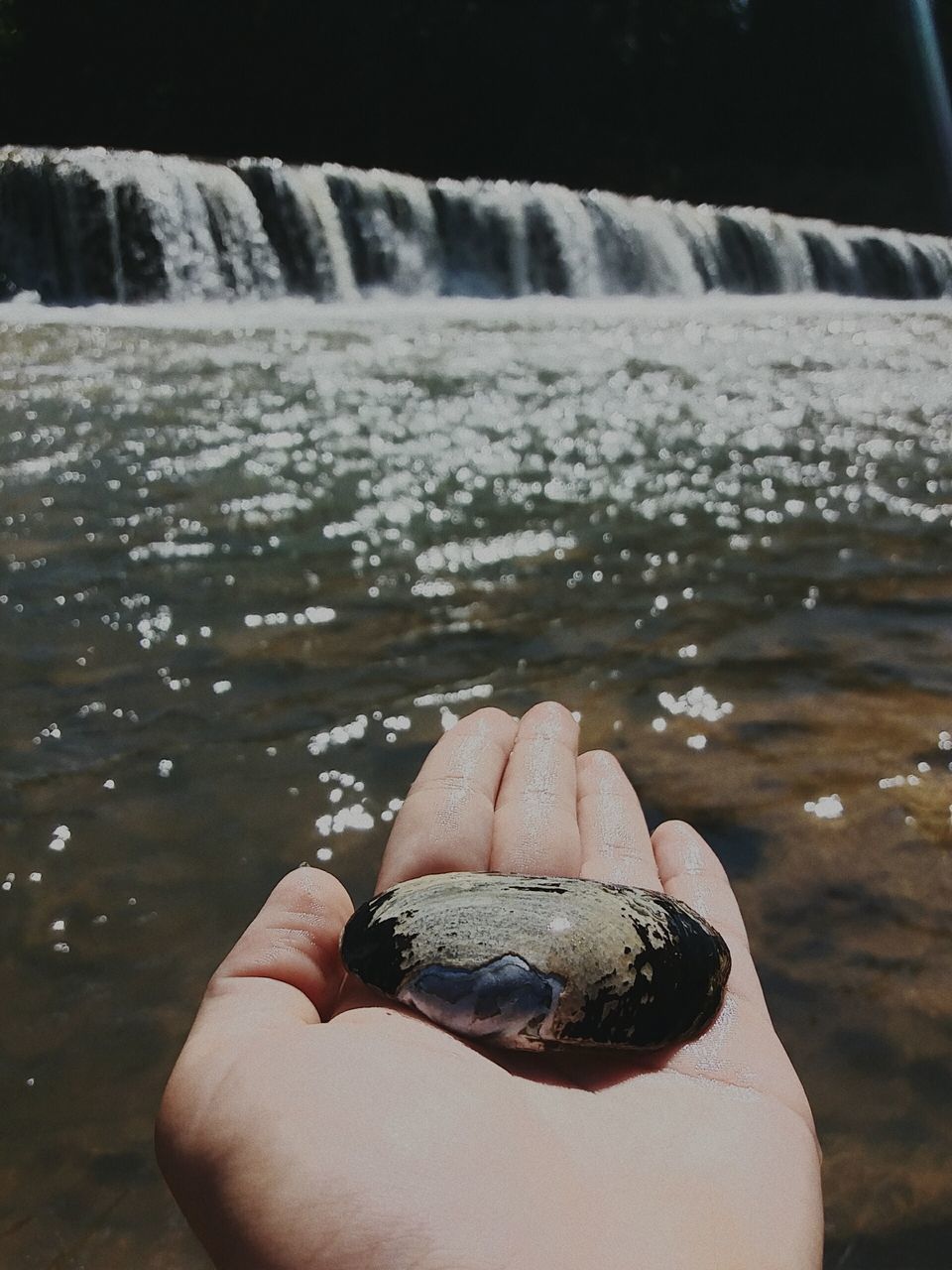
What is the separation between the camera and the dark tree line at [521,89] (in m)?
24.8

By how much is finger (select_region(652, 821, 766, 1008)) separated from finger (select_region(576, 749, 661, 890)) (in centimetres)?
4

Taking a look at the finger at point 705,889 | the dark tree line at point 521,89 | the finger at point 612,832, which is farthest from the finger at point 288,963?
the dark tree line at point 521,89

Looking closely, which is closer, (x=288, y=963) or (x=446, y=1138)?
(x=446, y=1138)

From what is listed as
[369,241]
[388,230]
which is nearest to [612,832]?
[369,241]

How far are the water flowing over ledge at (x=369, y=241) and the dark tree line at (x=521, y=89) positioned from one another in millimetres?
8644

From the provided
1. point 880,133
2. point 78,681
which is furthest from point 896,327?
point 880,133

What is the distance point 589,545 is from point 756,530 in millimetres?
1162

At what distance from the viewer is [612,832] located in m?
2.45

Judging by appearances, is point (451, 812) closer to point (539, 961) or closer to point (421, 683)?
point (539, 961)

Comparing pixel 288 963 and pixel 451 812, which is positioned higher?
pixel 288 963

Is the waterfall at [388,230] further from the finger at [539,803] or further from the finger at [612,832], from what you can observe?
the finger at [612,832]

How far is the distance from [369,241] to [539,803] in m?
17.9

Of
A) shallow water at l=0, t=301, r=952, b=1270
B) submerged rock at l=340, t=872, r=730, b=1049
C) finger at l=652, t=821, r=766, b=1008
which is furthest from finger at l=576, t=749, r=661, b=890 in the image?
shallow water at l=0, t=301, r=952, b=1270

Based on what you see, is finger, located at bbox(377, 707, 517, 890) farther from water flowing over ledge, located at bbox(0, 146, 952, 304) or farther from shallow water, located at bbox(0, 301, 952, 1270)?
water flowing over ledge, located at bbox(0, 146, 952, 304)
